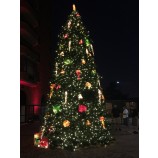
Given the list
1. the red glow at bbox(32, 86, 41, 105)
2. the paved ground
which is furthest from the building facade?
the paved ground

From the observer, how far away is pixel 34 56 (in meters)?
29.0

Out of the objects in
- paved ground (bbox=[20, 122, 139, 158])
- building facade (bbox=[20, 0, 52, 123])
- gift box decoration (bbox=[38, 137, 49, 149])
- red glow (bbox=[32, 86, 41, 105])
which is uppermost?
building facade (bbox=[20, 0, 52, 123])

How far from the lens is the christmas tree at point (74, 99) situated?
10383mm

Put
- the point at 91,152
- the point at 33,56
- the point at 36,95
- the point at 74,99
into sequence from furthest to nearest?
the point at 36,95 → the point at 33,56 → the point at 74,99 → the point at 91,152

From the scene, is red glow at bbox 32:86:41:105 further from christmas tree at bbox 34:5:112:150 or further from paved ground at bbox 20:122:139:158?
paved ground at bbox 20:122:139:158

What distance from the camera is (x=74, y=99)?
1067cm

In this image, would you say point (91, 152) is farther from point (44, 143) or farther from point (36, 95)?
point (36, 95)

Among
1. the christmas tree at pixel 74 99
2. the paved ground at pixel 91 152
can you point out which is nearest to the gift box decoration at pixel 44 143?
the christmas tree at pixel 74 99

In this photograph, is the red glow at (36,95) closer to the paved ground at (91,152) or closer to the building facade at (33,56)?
the building facade at (33,56)

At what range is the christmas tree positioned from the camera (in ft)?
34.1

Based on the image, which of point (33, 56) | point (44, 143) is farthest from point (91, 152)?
point (33, 56)

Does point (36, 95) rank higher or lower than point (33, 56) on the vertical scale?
lower
